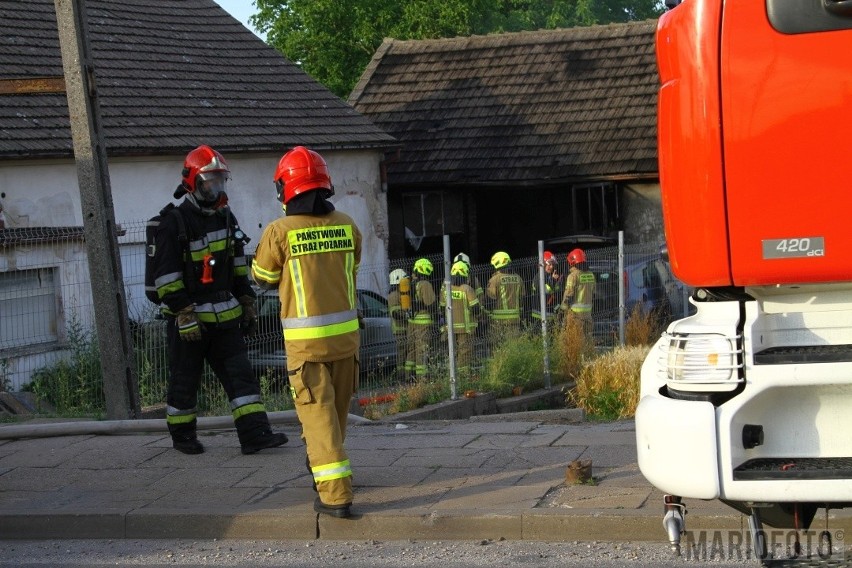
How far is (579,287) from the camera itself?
52.1ft

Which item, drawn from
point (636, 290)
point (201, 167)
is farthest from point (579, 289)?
point (201, 167)

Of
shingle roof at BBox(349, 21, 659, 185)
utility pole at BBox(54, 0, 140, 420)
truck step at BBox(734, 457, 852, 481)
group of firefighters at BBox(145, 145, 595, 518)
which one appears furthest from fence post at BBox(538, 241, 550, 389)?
shingle roof at BBox(349, 21, 659, 185)

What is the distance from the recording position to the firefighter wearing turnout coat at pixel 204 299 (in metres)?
8.12

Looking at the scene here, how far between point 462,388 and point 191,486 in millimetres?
6049

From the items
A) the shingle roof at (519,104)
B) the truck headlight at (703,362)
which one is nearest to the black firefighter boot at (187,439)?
the truck headlight at (703,362)

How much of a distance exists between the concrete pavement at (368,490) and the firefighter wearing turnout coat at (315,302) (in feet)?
1.14

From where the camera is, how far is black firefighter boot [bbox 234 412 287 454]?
8523 millimetres

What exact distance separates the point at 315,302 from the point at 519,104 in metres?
20.8

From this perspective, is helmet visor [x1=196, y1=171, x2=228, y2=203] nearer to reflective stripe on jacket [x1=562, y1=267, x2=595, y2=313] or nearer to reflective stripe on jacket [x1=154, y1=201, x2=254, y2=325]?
reflective stripe on jacket [x1=154, y1=201, x2=254, y2=325]

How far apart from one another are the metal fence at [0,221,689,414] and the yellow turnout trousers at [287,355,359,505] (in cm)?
477

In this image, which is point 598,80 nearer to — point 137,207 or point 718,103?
point 137,207

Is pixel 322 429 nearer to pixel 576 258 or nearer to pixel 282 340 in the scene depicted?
pixel 282 340

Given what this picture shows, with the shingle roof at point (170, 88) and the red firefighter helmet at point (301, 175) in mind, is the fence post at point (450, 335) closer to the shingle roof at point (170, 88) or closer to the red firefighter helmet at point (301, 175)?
the red firefighter helmet at point (301, 175)

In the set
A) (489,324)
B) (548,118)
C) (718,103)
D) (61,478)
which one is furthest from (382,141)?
(718,103)
